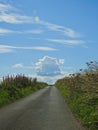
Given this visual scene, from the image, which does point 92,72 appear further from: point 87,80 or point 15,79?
point 15,79

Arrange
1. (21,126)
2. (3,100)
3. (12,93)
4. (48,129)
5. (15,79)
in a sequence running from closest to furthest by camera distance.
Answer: (48,129), (21,126), (3,100), (12,93), (15,79)

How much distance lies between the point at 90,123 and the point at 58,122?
Answer: 2346 millimetres

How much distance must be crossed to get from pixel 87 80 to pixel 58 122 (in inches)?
119

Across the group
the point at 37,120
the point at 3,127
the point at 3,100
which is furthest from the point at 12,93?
the point at 3,127

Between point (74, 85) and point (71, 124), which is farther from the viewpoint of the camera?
point (74, 85)

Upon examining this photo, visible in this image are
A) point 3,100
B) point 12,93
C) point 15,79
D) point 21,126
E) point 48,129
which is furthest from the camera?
point 15,79

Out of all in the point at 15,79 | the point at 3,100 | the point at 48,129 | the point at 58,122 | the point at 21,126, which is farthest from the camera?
the point at 15,79

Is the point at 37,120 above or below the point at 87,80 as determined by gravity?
below

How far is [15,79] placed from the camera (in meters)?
58.3

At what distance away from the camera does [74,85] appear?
30859mm

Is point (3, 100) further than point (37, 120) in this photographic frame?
Yes

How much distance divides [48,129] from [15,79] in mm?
43201

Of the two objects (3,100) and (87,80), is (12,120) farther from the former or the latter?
(3,100)

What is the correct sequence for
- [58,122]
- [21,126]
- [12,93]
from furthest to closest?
1. [12,93]
2. [58,122]
3. [21,126]
